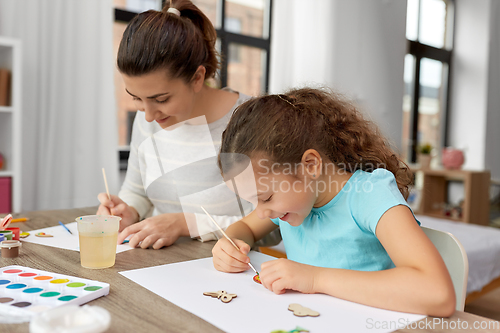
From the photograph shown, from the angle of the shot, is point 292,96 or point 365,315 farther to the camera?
point 292,96

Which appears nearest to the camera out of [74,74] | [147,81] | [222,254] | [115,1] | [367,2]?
[222,254]

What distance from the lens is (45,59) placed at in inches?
89.7

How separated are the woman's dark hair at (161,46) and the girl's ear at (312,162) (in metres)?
0.44

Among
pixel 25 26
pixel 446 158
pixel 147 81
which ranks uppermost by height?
pixel 25 26

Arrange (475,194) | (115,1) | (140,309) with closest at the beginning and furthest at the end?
(140,309) < (115,1) < (475,194)

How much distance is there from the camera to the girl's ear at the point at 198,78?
115 cm

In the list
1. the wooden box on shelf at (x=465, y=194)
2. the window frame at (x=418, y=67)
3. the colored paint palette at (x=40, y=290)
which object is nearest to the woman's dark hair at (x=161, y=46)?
the colored paint palette at (x=40, y=290)

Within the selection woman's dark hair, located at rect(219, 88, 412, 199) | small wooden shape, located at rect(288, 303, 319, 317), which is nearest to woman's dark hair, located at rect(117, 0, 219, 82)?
woman's dark hair, located at rect(219, 88, 412, 199)

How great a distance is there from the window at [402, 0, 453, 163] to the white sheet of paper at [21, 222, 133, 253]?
386 cm

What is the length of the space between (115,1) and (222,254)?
236 centimetres

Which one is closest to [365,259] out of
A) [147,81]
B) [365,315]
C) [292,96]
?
[365,315]

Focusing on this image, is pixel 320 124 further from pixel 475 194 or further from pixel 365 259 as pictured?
pixel 475 194

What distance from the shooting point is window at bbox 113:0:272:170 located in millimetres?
2852

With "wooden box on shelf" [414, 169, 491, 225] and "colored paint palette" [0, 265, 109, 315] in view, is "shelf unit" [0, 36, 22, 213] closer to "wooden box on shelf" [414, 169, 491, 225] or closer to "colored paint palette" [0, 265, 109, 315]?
"colored paint palette" [0, 265, 109, 315]
